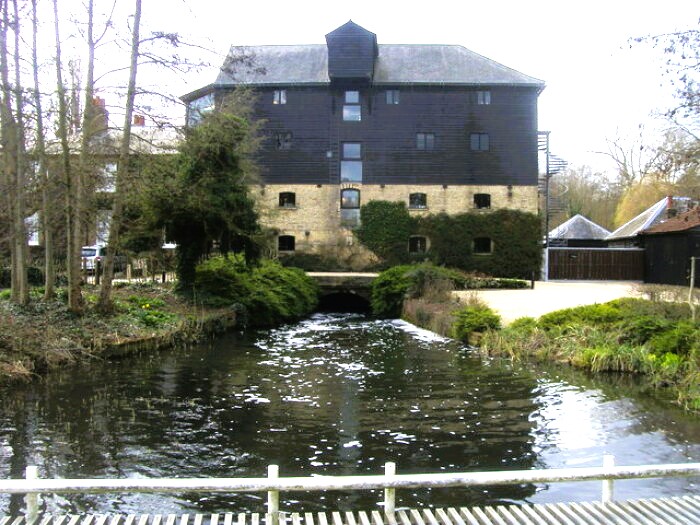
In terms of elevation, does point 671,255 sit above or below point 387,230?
below

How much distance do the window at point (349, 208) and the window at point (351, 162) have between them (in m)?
0.77

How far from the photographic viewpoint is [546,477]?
4.54 meters

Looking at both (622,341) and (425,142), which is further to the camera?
(425,142)

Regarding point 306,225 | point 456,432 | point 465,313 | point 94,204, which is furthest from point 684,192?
point 306,225

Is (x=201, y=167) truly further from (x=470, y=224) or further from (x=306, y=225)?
(x=470, y=224)

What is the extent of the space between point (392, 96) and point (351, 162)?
175 inches

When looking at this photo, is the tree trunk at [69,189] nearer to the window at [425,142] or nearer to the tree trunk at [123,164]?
the tree trunk at [123,164]

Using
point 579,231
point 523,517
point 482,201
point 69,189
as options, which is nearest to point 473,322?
point 69,189

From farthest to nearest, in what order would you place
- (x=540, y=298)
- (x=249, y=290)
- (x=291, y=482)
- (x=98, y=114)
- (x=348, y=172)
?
(x=348, y=172) < (x=540, y=298) < (x=249, y=290) < (x=98, y=114) < (x=291, y=482)

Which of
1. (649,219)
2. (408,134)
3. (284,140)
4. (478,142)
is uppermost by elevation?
(408,134)

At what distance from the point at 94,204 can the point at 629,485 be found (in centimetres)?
1471

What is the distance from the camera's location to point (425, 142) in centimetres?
3759

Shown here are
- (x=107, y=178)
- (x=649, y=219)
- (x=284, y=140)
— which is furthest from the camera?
(x=284, y=140)

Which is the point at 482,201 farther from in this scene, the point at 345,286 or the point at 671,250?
the point at 345,286
